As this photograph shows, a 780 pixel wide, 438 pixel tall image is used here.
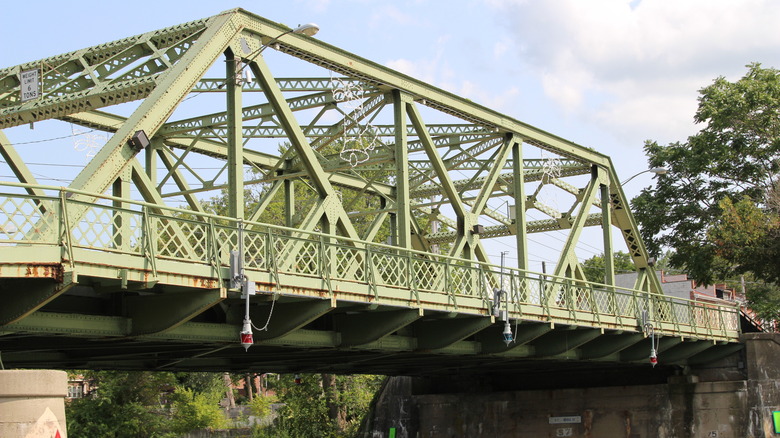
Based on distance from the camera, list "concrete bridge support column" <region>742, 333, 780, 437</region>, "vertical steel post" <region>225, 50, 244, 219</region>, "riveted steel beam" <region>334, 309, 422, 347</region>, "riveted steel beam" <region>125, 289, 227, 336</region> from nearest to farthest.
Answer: "riveted steel beam" <region>125, 289, 227, 336</region> → "vertical steel post" <region>225, 50, 244, 219</region> → "riveted steel beam" <region>334, 309, 422, 347</region> → "concrete bridge support column" <region>742, 333, 780, 437</region>

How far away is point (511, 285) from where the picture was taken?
23328 millimetres

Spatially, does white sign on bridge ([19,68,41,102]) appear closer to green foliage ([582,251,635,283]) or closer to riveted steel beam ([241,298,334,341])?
riveted steel beam ([241,298,334,341])

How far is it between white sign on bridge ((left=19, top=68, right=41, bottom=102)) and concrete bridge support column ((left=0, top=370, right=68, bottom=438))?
29.7 ft

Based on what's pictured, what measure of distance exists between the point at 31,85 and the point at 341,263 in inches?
293

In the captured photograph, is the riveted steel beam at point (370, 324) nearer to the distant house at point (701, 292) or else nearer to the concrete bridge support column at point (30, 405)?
the concrete bridge support column at point (30, 405)

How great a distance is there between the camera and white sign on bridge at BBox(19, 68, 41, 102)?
20.1 m

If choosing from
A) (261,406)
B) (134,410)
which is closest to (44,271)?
Answer: (134,410)

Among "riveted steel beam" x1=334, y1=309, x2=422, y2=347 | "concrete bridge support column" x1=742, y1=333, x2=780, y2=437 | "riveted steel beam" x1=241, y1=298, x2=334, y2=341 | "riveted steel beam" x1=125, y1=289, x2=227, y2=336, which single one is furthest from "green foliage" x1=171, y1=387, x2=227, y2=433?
"riveted steel beam" x1=125, y1=289, x2=227, y2=336

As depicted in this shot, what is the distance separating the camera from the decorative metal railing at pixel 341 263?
13.4 metres

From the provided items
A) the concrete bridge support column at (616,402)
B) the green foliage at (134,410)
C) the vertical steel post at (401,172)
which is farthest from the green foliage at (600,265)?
the vertical steel post at (401,172)

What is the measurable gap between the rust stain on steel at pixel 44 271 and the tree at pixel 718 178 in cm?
3136

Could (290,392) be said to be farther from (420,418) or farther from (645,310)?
(645,310)

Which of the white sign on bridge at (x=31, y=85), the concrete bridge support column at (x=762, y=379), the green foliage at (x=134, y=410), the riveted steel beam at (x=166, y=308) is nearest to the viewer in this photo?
the riveted steel beam at (x=166, y=308)

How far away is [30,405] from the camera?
40.7ft
